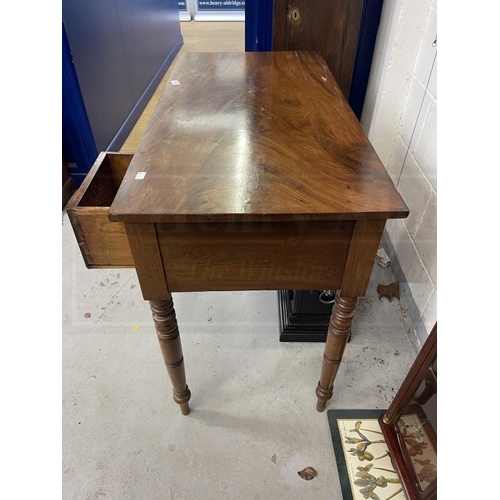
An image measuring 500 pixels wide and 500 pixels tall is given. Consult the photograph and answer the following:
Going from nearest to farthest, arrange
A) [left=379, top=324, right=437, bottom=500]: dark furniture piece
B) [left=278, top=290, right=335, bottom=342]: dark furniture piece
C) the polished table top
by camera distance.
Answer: the polished table top
[left=379, top=324, right=437, bottom=500]: dark furniture piece
[left=278, top=290, right=335, bottom=342]: dark furniture piece

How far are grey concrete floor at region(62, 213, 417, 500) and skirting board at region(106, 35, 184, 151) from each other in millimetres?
1087

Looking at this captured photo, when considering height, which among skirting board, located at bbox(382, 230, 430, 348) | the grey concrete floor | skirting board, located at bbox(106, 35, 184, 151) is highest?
skirting board, located at bbox(382, 230, 430, 348)

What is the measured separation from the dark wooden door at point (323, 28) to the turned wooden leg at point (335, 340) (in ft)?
3.49

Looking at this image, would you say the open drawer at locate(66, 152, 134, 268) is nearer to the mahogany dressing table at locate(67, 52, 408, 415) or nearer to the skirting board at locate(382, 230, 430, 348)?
the mahogany dressing table at locate(67, 52, 408, 415)

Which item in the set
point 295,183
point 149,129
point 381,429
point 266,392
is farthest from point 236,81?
point 381,429

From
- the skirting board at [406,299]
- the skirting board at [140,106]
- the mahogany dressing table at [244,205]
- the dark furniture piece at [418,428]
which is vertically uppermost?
the mahogany dressing table at [244,205]

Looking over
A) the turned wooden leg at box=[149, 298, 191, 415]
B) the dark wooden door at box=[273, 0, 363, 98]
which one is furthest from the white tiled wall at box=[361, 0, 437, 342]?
the turned wooden leg at box=[149, 298, 191, 415]

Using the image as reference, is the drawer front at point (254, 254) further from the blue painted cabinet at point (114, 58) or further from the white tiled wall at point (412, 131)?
the blue painted cabinet at point (114, 58)

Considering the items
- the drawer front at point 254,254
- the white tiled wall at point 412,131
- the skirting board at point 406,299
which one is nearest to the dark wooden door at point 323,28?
the white tiled wall at point 412,131

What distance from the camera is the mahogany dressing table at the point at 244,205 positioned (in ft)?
2.20

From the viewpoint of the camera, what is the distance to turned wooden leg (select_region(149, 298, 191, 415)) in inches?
33.8

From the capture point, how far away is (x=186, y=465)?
102cm

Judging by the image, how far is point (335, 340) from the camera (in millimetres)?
936

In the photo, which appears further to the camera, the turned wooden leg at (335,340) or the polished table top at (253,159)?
the turned wooden leg at (335,340)
